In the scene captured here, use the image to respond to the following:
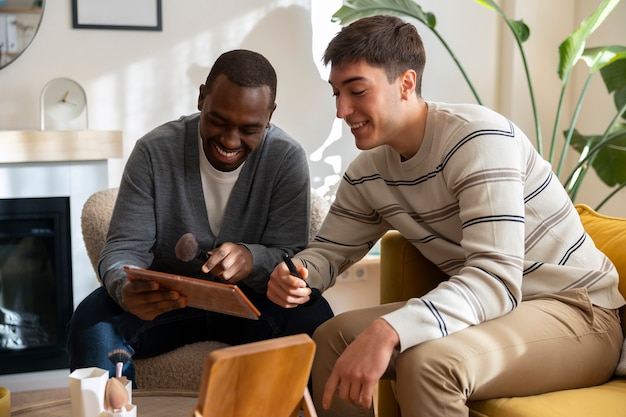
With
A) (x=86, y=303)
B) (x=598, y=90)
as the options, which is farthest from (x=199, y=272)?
(x=598, y=90)

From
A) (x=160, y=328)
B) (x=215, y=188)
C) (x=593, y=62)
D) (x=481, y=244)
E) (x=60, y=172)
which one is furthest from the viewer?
(x=60, y=172)

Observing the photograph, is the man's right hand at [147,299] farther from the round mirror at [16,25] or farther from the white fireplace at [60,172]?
the round mirror at [16,25]

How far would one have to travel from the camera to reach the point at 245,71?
192 cm

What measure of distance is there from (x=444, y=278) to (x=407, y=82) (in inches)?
21.2

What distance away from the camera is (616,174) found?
3051mm

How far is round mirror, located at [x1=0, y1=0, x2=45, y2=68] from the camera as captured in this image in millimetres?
3146

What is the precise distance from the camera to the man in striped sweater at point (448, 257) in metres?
1.51

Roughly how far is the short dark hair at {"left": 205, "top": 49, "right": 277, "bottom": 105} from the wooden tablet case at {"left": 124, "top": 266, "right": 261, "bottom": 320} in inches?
21.5

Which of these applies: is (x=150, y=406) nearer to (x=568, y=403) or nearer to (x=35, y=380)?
(x=568, y=403)

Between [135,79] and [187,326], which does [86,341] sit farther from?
[135,79]

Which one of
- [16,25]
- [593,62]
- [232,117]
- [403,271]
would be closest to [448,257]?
[403,271]

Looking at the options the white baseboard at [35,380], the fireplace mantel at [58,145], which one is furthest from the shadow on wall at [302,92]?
the white baseboard at [35,380]

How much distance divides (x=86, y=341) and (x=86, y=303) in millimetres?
136

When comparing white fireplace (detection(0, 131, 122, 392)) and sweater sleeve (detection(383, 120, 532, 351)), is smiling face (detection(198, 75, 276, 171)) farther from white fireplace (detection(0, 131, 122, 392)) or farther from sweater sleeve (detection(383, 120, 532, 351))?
white fireplace (detection(0, 131, 122, 392))
